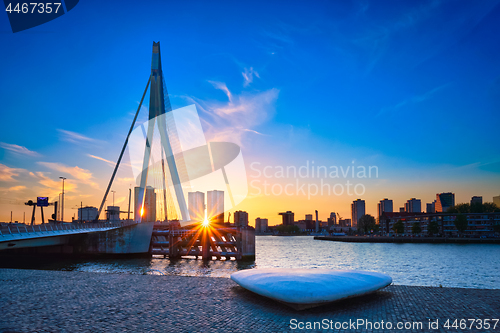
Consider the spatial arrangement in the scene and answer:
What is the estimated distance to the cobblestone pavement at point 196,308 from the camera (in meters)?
8.47

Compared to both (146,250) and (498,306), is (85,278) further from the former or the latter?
(146,250)

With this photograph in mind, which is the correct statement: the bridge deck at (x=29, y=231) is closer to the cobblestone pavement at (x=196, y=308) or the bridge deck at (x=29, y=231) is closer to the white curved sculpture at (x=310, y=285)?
the cobblestone pavement at (x=196, y=308)

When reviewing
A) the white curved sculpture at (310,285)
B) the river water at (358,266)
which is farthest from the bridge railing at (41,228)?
the white curved sculpture at (310,285)

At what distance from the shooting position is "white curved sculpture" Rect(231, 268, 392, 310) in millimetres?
10016

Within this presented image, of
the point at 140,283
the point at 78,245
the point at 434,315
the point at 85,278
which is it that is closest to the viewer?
the point at 434,315

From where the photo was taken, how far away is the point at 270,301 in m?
11.2

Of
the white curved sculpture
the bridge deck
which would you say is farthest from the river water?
the white curved sculpture

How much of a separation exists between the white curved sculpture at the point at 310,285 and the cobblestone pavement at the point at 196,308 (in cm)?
34

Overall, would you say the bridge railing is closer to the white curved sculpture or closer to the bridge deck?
the bridge deck

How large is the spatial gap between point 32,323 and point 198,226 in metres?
41.2

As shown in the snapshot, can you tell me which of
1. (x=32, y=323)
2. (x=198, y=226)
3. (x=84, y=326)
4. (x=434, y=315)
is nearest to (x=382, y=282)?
(x=434, y=315)

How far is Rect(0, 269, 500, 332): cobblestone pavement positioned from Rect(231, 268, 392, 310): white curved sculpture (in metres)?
0.34

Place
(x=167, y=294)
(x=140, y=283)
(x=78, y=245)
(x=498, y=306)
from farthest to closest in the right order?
(x=78, y=245) → (x=140, y=283) → (x=167, y=294) → (x=498, y=306)

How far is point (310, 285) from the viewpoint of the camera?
10.6 meters
